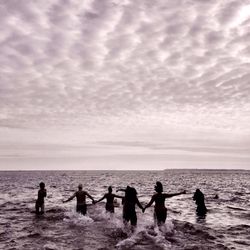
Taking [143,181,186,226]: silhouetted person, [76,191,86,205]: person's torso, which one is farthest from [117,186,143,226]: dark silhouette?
[76,191,86,205]: person's torso

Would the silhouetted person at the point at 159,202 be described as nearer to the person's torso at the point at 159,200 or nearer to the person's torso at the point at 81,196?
the person's torso at the point at 159,200

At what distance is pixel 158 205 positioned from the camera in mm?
15047

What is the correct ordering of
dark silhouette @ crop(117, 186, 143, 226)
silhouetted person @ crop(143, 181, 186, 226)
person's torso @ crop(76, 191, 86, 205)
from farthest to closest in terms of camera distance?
person's torso @ crop(76, 191, 86, 205) → dark silhouette @ crop(117, 186, 143, 226) → silhouetted person @ crop(143, 181, 186, 226)

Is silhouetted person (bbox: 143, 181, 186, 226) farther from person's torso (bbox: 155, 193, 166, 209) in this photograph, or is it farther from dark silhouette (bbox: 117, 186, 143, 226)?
dark silhouette (bbox: 117, 186, 143, 226)

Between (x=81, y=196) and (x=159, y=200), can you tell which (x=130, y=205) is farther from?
(x=81, y=196)

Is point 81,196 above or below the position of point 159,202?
above

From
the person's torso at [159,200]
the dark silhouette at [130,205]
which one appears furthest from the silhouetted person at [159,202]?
the dark silhouette at [130,205]

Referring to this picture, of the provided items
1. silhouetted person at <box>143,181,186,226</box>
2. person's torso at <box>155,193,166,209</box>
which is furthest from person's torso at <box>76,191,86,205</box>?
person's torso at <box>155,193,166,209</box>

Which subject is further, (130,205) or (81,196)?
(81,196)

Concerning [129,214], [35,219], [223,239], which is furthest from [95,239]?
[35,219]

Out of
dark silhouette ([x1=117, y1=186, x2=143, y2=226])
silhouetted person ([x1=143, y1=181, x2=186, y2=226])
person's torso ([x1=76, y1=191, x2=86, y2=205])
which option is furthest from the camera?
person's torso ([x1=76, y1=191, x2=86, y2=205])

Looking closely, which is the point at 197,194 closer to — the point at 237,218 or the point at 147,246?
the point at 237,218

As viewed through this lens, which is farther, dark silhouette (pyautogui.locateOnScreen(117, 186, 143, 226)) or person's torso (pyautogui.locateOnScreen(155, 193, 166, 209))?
dark silhouette (pyautogui.locateOnScreen(117, 186, 143, 226))

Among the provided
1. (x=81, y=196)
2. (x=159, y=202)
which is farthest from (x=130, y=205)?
(x=81, y=196)
